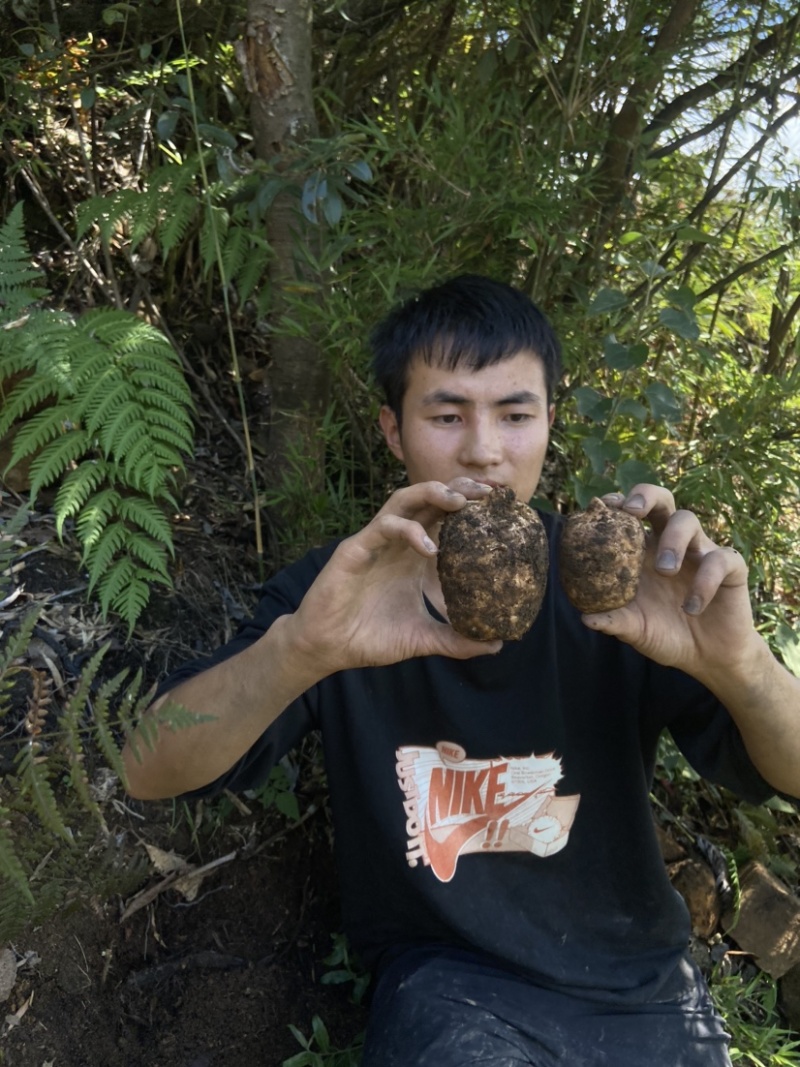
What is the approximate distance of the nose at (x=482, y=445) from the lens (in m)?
2.02

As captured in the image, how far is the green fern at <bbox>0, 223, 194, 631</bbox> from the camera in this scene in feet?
8.13

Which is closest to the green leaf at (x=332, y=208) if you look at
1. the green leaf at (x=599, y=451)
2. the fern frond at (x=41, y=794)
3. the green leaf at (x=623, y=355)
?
the green leaf at (x=623, y=355)

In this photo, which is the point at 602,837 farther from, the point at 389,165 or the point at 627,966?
the point at 389,165

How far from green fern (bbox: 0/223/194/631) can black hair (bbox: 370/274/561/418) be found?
26.0 inches

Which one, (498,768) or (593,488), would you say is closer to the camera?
(498,768)

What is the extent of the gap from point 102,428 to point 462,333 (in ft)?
3.42

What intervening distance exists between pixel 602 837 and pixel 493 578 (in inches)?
33.9

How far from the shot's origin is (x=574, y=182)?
2629 mm

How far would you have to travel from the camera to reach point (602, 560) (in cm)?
174

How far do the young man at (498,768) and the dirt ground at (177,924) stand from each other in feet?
1.16

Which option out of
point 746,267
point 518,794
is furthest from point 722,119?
point 518,794

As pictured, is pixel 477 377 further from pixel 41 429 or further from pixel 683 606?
pixel 41 429

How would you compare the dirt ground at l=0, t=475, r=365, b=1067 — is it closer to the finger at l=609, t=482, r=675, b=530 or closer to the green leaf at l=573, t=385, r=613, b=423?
the green leaf at l=573, t=385, r=613, b=423

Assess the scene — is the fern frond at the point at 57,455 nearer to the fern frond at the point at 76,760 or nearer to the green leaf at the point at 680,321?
the fern frond at the point at 76,760
